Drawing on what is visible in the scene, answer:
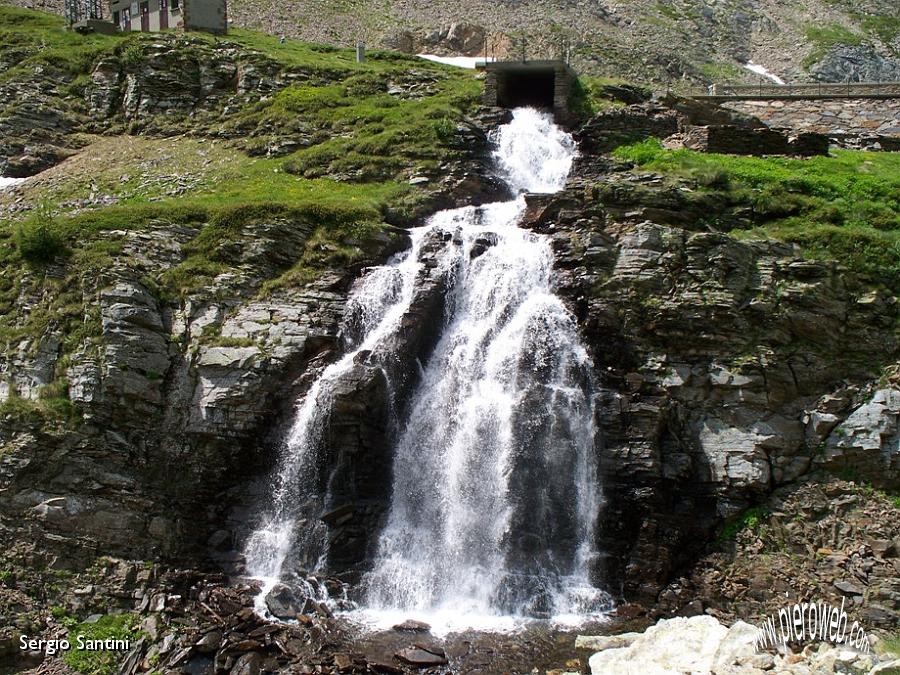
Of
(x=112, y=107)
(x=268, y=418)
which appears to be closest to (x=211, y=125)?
(x=112, y=107)

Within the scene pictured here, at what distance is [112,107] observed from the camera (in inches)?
1398

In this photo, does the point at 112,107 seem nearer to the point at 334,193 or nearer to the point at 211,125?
the point at 211,125

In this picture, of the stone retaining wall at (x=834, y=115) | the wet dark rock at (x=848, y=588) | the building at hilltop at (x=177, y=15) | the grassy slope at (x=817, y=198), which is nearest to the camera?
the wet dark rock at (x=848, y=588)

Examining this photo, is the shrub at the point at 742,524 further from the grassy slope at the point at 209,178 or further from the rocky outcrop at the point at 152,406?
the grassy slope at the point at 209,178

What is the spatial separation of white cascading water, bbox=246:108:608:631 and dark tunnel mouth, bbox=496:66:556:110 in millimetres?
13494

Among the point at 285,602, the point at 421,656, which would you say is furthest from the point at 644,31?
the point at 421,656

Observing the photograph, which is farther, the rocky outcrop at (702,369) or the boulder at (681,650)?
the rocky outcrop at (702,369)

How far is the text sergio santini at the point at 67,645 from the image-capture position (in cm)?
1606

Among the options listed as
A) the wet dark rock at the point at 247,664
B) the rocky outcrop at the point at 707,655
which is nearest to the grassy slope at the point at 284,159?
the wet dark rock at the point at 247,664

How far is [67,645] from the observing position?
16.2 metres

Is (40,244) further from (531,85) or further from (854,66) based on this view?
(854,66)

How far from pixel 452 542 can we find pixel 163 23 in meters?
34.6
